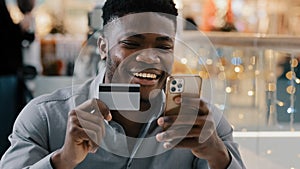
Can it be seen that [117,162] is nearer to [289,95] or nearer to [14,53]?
[289,95]

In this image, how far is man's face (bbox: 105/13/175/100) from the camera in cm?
50

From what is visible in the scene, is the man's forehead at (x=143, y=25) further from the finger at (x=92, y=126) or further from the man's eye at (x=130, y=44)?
the finger at (x=92, y=126)

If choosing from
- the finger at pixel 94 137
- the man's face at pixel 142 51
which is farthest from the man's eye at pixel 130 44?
the finger at pixel 94 137

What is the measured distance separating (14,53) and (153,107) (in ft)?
3.93

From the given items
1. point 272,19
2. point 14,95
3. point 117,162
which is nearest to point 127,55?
point 117,162

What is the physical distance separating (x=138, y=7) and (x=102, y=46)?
6 centimetres

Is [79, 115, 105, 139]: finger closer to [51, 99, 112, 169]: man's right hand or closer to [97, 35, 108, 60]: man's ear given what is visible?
[51, 99, 112, 169]: man's right hand

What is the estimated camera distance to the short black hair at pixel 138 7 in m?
0.52

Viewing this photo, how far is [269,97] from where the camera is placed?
100 centimetres

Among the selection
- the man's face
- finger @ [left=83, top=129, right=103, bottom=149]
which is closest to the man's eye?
the man's face

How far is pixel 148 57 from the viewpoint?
0.50 metres

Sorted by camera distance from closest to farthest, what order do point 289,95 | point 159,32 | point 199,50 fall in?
point 159,32
point 199,50
point 289,95

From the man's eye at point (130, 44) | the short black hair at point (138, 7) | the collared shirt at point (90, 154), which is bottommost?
A: the collared shirt at point (90, 154)

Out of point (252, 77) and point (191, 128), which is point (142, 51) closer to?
point (191, 128)
